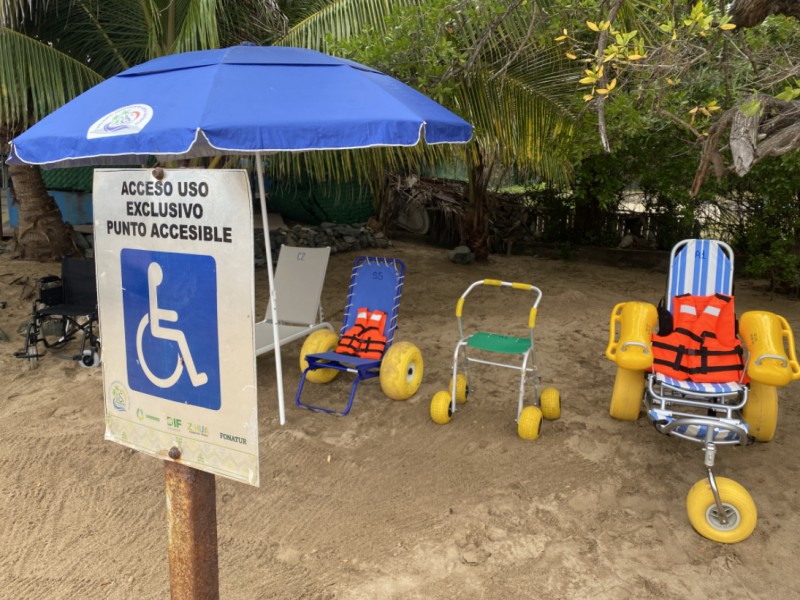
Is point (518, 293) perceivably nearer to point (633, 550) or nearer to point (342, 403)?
point (342, 403)

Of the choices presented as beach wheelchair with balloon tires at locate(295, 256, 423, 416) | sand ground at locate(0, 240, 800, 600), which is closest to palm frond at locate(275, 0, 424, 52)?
beach wheelchair with balloon tires at locate(295, 256, 423, 416)

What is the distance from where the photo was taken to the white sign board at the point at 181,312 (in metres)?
1.52

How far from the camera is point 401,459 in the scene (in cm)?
423

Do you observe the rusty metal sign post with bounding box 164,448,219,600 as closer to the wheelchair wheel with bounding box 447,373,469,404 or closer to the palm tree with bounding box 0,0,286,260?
the wheelchair wheel with bounding box 447,373,469,404

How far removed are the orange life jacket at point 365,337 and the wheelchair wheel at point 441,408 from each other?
81cm

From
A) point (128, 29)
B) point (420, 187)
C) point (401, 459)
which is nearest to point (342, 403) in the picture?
point (401, 459)

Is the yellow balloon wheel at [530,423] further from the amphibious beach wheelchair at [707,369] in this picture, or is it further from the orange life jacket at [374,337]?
the orange life jacket at [374,337]

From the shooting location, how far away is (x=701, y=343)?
173 inches

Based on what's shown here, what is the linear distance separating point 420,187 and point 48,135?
33.2ft

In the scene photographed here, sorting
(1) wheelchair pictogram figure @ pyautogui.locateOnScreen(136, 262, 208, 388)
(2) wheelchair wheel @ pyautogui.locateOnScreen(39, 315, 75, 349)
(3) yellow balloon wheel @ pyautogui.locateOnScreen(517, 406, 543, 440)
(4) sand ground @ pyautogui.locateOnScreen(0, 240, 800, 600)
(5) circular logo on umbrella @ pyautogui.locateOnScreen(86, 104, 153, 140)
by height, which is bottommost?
(4) sand ground @ pyautogui.locateOnScreen(0, 240, 800, 600)

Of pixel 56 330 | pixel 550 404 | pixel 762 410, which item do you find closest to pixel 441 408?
pixel 550 404

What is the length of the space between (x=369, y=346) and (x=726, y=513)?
2.94 m

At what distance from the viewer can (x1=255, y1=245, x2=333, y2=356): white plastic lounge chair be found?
6.00 meters

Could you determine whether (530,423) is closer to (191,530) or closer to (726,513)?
(726,513)
